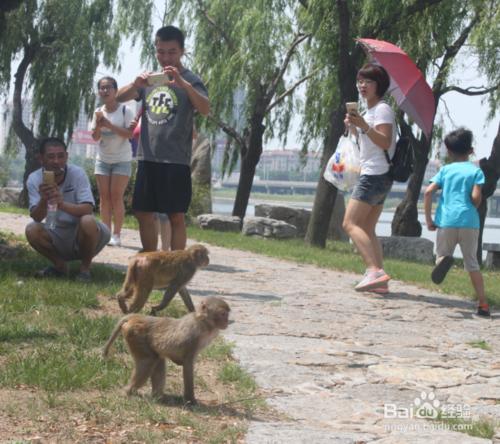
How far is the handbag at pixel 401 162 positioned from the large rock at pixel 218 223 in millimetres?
9903

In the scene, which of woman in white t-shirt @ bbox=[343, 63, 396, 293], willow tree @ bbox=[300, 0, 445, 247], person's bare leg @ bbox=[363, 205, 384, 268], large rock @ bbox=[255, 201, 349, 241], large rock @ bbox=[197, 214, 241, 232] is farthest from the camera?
large rock @ bbox=[255, 201, 349, 241]

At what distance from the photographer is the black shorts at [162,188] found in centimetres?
730

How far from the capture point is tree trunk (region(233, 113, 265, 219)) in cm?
2205

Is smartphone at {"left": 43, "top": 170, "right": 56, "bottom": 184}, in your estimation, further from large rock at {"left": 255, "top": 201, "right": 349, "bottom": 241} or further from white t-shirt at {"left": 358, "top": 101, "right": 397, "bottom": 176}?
large rock at {"left": 255, "top": 201, "right": 349, "bottom": 241}

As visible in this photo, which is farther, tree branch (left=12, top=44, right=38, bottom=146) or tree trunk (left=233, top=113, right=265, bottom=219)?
tree branch (left=12, top=44, right=38, bottom=146)

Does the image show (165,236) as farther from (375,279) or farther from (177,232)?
(375,279)

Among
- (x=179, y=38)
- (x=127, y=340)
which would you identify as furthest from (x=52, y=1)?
(x=127, y=340)

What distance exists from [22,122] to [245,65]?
297 inches

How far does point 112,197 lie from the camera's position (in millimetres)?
10336

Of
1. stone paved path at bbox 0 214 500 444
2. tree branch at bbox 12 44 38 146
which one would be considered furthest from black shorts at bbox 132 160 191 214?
tree branch at bbox 12 44 38 146

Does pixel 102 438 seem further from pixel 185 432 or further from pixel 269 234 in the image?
pixel 269 234

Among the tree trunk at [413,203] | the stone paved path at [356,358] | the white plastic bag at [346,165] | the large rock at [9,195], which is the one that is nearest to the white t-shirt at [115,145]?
the stone paved path at [356,358]

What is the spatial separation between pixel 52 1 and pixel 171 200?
57.8 ft

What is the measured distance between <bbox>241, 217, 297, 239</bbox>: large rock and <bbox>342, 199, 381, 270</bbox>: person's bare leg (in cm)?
881
